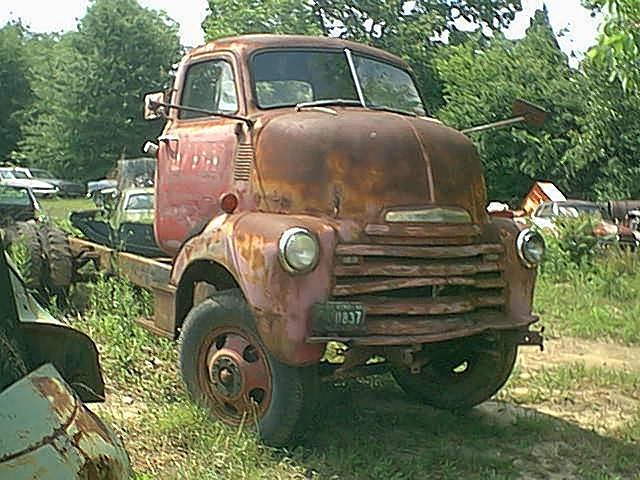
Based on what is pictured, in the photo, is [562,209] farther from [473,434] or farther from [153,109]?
[153,109]

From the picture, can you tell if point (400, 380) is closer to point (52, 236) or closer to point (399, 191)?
point (399, 191)

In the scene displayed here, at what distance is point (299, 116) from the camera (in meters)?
6.10

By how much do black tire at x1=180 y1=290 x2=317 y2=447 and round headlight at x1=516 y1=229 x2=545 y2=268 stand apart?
156cm

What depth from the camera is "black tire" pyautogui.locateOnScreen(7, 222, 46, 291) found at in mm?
9023

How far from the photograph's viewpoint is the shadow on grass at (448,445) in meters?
5.56

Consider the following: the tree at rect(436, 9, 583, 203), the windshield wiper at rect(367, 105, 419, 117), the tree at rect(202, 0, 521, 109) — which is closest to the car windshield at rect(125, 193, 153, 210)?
the windshield wiper at rect(367, 105, 419, 117)

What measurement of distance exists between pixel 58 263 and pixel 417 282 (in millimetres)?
4635

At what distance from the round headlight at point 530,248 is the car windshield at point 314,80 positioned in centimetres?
137

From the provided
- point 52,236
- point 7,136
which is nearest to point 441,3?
point 7,136

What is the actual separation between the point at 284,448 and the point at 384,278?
3.67ft

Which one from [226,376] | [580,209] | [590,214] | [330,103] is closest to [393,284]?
[226,376]

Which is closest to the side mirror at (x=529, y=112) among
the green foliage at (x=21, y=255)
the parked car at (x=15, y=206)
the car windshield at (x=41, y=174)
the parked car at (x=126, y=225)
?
the parked car at (x=126, y=225)

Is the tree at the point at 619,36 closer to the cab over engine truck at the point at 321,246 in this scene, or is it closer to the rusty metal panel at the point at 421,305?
the cab over engine truck at the point at 321,246

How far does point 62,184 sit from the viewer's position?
44.3 m
